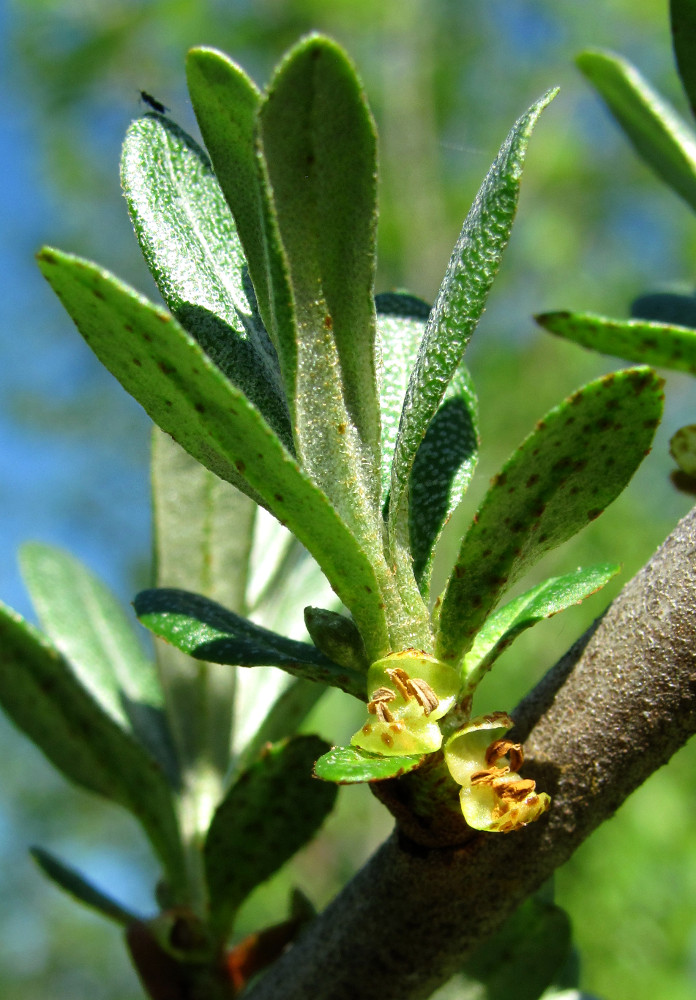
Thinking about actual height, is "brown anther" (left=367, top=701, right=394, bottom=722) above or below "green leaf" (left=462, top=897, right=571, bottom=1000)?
above

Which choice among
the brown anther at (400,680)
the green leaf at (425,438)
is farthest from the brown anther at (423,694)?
the green leaf at (425,438)

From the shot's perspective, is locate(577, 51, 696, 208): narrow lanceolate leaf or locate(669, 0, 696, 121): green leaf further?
locate(577, 51, 696, 208): narrow lanceolate leaf

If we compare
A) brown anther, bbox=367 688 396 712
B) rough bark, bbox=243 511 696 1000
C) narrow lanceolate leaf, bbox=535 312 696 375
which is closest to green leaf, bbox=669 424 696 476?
narrow lanceolate leaf, bbox=535 312 696 375

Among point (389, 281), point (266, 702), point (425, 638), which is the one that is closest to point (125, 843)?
point (389, 281)

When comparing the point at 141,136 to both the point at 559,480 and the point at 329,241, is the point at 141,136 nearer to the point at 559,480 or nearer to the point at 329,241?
the point at 329,241

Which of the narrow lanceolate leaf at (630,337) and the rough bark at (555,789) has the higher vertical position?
the narrow lanceolate leaf at (630,337)

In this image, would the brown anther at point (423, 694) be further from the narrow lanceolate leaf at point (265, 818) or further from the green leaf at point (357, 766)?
the narrow lanceolate leaf at point (265, 818)

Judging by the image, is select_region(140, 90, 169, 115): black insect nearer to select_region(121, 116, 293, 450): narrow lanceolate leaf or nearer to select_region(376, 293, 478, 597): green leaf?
select_region(121, 116, 293, 450): narrow lanceolate leaf

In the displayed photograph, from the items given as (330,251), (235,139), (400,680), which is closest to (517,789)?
(400,680)
